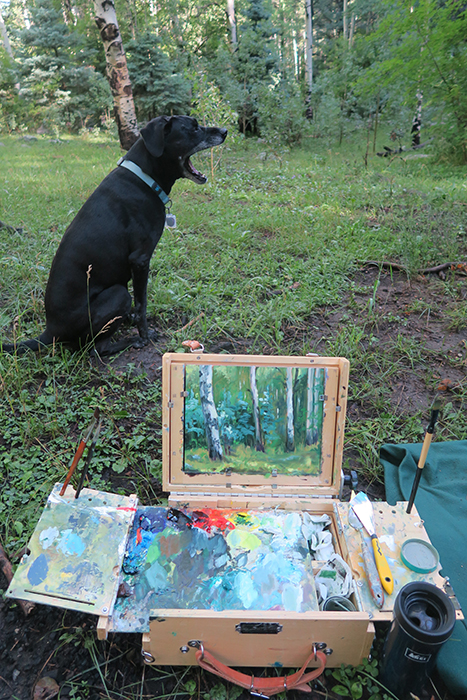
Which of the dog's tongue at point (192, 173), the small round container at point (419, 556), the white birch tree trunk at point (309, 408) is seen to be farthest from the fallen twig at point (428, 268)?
the small round container at point (419, 556)

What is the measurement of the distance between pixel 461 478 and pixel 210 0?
1873cm

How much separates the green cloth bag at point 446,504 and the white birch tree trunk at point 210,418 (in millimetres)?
920

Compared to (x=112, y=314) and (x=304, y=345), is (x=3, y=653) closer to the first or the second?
(x=112, y=314)

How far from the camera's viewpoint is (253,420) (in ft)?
6.12

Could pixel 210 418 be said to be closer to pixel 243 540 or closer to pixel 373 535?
pixel 243 540

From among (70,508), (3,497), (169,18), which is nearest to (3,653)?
(70,508)

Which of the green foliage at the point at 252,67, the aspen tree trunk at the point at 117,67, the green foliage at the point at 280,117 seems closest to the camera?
the aspen tree trunk at the point at 117,67

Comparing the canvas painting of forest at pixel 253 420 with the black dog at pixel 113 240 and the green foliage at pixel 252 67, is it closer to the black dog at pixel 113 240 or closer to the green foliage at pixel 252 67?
the black dog at pixel 113 240

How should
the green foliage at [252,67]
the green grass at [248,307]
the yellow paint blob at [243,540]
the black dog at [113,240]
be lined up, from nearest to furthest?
the yellow paint blob at [243,540] < the green grass at [248,307] < the black dog at [113,240] < the green foliage at [252,67]

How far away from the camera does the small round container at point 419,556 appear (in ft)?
4.89

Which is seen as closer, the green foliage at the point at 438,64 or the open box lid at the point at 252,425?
the open box lid at the point at 252,425

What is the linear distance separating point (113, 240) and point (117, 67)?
5.71m

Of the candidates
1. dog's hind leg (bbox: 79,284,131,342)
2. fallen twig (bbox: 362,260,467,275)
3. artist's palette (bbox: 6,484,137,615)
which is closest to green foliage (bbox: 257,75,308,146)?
fallen twig (bbox: 362,260,467,275)

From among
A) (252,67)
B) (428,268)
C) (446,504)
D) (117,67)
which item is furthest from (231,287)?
(252,67)
